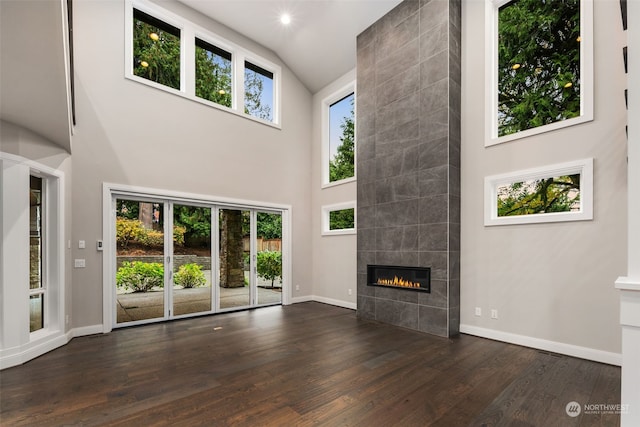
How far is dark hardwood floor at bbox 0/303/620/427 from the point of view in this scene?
2.33m

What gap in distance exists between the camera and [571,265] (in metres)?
3.55

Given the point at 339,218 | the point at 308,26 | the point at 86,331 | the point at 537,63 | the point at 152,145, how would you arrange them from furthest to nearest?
the point at 339,218
the point at 308,26
the point at 152,145
the point at 86,331
the point at 537,63

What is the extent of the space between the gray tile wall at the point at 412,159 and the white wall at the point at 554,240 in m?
0.23

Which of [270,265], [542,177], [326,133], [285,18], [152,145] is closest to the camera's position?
[542,177]

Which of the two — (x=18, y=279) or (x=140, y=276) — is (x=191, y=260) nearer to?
(x=140, y=276)

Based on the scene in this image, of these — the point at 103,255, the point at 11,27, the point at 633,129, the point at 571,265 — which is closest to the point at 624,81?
the point at 571,265

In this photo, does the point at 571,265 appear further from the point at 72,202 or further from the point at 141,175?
the point at 72,202

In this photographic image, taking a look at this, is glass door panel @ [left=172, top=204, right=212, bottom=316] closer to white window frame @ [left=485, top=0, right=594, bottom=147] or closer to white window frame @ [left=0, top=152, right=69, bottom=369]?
white window frame @ [left=0, top=152, right=69, bottom=369]

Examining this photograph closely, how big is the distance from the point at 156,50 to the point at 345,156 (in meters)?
4.16

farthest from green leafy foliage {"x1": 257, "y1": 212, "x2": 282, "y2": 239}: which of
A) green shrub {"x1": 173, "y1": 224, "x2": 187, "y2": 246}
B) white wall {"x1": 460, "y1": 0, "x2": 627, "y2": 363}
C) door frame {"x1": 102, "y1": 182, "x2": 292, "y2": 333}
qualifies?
white wall {"x1": 460, "y1": 0, "x2": 627, "y2": 363}

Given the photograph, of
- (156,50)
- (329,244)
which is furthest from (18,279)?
(329,244)

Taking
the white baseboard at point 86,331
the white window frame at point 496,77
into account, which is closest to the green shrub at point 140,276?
the white baseboard at point 86,331

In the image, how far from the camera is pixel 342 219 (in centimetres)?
677

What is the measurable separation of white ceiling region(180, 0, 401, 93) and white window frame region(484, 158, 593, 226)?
3.63 metres
